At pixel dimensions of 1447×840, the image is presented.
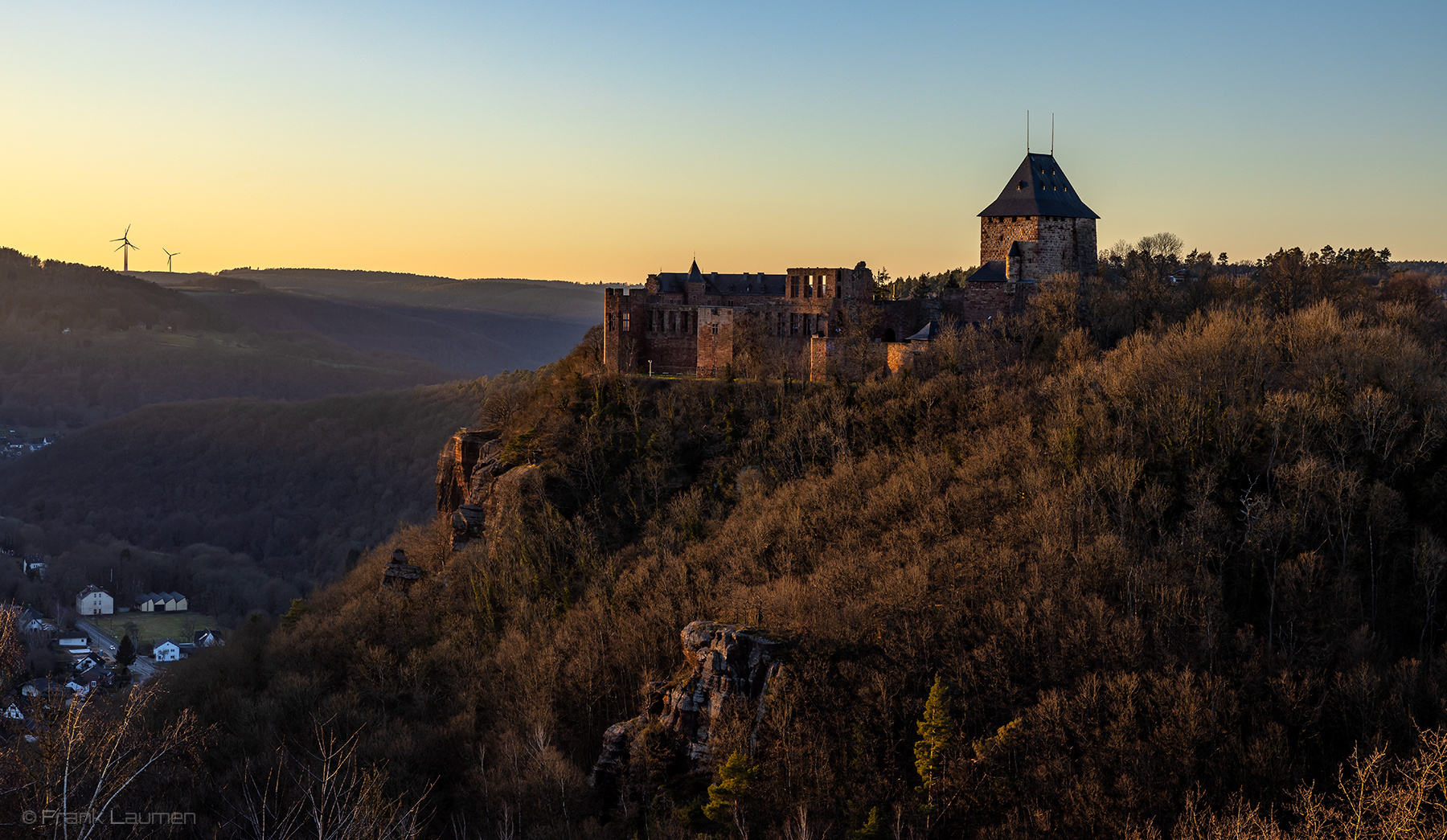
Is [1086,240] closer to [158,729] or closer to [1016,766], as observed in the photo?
[1016,766]

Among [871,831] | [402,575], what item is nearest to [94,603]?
[402,575]

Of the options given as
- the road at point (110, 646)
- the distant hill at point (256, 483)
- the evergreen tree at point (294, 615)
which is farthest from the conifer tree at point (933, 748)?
the distant hill at point (256, 483)

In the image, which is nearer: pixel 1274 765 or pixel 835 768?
pixel 1274 765

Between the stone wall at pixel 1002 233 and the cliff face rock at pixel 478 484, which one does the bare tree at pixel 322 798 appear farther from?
the stone wall at pixel 1002 233

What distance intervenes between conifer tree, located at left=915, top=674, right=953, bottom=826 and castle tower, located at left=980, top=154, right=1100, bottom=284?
3476 cm

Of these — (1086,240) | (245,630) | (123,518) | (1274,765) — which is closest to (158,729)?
(245,630)

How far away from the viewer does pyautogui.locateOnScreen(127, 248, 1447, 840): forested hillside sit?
38188 mm

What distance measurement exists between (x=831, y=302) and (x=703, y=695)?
28653 millimetres

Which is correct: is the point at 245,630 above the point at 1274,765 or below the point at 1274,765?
below

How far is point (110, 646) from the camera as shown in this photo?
108 meters

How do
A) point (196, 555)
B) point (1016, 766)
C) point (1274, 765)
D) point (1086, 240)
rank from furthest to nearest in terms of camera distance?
point (196, 555) < point (1086, 240) < point (1016, 766) < point (1274, 765)

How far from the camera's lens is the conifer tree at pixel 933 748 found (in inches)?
1534

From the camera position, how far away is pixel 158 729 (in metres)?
54.0

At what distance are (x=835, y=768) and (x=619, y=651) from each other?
15.0m
